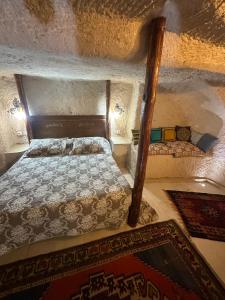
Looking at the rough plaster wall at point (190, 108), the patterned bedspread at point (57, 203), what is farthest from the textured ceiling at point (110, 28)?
the patterned bedspread at point (57, 203)

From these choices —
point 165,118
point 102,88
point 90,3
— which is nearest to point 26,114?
point 102,88

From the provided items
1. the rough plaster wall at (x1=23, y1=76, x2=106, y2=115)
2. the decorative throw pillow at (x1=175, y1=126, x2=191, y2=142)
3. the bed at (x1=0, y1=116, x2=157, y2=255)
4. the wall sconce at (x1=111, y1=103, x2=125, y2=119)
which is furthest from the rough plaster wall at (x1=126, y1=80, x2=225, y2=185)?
the bed at (x1=0, y1=116, x2=157, y2=255)

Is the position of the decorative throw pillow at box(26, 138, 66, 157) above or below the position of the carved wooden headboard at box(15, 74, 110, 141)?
below

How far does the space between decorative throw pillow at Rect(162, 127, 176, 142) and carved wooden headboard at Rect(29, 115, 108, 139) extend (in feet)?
4.48

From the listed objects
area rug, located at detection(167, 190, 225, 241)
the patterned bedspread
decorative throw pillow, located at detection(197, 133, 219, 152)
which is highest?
decorative throw pillow, located at detection(197, 133, 219, 152)

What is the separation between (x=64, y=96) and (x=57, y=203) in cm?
233

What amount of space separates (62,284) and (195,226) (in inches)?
69.2

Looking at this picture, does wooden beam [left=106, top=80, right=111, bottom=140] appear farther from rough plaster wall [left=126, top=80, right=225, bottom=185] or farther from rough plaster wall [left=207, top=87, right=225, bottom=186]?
rough plaster wall [left=207, top=87, right=225, bottom=186]

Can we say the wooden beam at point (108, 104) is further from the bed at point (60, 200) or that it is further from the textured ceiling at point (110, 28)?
the textured ceiling at point (110, 28)

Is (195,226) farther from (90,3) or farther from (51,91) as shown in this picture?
(51,91)

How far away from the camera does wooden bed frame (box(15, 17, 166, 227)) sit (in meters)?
1.29

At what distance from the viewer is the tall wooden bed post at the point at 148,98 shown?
1.20m

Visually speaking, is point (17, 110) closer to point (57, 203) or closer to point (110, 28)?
point (57, 203)

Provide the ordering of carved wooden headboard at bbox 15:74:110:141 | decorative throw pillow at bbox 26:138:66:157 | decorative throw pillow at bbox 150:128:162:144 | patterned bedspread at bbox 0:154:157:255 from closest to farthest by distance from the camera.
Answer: patterned bedspread at bbox 0:154:157:255
decorative throw pillow at bbox 26:138:66:157
carved wooden headboard at bbox 15:74:110:141
decorative throw pillow at bbox 150:128:162:144
